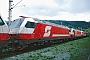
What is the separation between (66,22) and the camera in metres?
76.1

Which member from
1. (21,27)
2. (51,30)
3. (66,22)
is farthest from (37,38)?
(66,22)

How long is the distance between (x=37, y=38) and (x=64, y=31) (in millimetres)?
12435

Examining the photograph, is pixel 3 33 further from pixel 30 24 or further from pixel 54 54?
pixel 30 24

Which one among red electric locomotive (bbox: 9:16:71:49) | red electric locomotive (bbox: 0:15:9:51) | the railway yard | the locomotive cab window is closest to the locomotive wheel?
red electric locomotive (bbox: 9:16:71:49)

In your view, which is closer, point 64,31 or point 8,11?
point 8,11

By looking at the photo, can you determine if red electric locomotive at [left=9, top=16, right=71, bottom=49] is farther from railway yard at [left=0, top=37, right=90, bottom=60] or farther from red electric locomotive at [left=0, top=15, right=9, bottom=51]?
red electric locomotive at [left=0, top=15, right=9, bottom=51]

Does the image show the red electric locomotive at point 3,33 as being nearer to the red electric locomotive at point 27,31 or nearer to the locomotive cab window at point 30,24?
the red electric locomotive at point 27,31

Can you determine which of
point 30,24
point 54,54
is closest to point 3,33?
point 54,54

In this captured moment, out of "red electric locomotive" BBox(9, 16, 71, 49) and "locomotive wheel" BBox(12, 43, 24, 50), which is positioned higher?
"red electric locomotive" BBox(9, 16, 71, 49)

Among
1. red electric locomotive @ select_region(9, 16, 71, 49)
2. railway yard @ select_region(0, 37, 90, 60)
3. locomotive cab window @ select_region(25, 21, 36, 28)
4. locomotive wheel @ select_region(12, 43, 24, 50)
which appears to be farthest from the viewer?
locomotive cab window @ select_region(25, 21, 36, 28)

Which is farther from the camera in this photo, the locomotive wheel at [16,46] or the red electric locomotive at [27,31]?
the red electric locomotive at [27,31]

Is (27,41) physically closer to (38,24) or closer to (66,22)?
(38,24)

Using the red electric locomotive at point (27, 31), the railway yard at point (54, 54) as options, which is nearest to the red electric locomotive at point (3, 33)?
the railway yard at point (54, 54)

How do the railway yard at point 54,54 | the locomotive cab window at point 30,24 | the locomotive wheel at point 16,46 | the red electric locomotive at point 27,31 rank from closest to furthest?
1. the railway yard at point 54,54
2. the locomotive wheel at point 16,46
3. the red electric locomotive at point 27,31
4. the locomotive cab window at point 30,24
